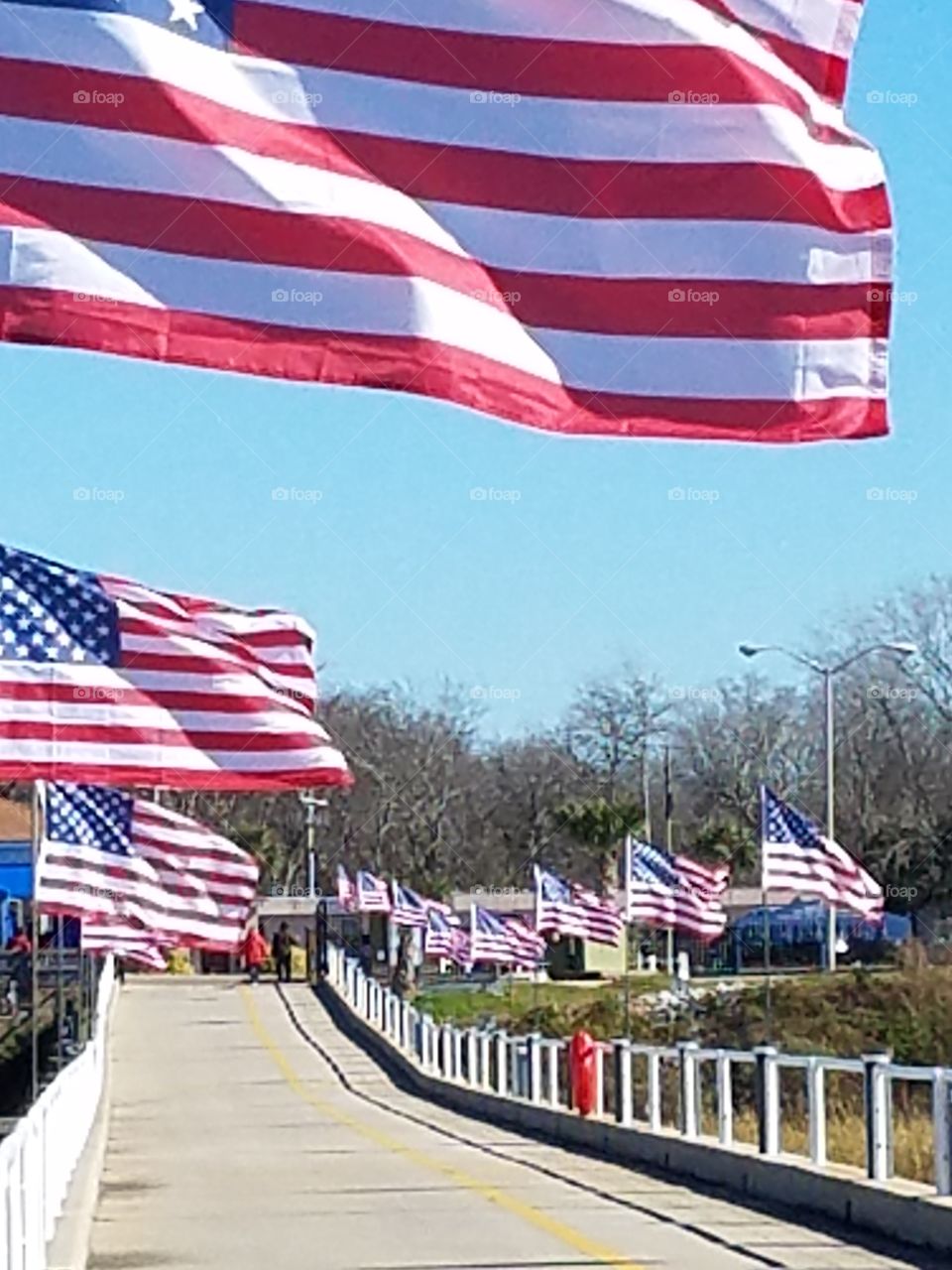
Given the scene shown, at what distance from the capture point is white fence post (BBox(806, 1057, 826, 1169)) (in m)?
20.5

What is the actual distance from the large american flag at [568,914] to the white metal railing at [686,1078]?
273 cm

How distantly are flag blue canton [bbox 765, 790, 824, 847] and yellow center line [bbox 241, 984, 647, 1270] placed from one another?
6023mm

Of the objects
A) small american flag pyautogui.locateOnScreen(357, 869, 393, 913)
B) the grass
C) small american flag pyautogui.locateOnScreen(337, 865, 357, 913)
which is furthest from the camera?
small american flag pyautogui.locateOnScreen(337, 865, 357, 913)

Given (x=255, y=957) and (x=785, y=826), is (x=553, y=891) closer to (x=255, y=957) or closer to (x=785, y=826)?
(x=785, y=826)

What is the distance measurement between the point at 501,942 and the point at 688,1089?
95.6 feet

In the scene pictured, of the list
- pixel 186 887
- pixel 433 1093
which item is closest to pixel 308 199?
pixel 186 887

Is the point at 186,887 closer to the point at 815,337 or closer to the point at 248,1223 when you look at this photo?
the point at 248,1223

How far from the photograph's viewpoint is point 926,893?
276 feet

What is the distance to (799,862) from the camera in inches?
1357

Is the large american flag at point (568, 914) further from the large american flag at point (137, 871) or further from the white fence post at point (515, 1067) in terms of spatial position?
the large american flag at point (137, 871)

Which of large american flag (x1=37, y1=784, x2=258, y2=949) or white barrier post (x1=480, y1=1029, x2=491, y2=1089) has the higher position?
large american flag (x1=37, y1=784, x2=258, y2=949)

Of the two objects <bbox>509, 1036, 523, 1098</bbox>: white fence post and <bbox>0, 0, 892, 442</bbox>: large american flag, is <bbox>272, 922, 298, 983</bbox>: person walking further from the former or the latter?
<bbox>0, 0, 892, 442</bbox>: large american flag

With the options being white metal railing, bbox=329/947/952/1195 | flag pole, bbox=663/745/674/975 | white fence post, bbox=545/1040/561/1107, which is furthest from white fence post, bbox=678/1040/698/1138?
flag pole, bbox=663/745/674/975

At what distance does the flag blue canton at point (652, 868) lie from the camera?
1678 inches
